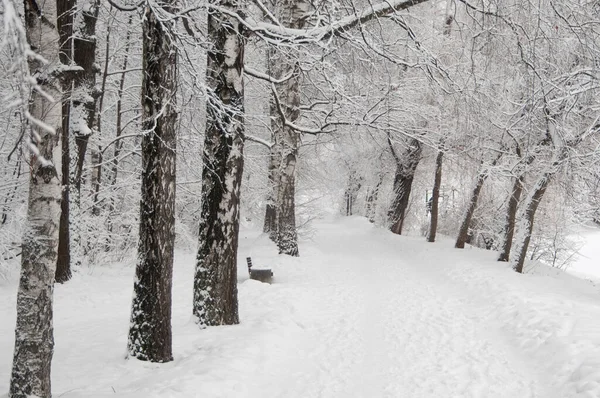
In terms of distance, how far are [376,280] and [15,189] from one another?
9.55m

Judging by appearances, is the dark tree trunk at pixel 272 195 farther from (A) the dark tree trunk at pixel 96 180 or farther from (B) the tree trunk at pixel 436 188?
(B) the tree trunk at pixel 436 188

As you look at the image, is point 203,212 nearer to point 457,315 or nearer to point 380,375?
point 380,375

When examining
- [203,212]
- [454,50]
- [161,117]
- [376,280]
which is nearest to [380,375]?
[203,212]

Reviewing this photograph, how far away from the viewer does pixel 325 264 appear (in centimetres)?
1355

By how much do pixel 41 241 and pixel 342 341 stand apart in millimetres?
4638

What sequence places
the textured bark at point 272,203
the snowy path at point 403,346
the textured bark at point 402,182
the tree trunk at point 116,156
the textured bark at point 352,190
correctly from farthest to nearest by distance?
the textured bark at point 352,190 < the textured bark at point 402,182 < the textured bark at point 272,203 < the tree trunk at point 116,156 < the snowy path at point 403,346

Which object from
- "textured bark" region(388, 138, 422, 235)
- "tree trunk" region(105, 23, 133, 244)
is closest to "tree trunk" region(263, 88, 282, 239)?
Answer: "tree trunk" region(105, 23, 133, 244)

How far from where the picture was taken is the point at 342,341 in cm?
678

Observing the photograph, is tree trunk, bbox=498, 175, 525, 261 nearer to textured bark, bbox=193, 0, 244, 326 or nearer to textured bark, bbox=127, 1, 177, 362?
textured bark, bbox=193, 0, 244, 326

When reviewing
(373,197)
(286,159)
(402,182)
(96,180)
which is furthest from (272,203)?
(373,197)

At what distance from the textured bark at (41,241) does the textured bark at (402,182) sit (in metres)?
18.5

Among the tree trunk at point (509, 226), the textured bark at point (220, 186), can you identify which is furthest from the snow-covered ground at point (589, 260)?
the textured bark at point (220, 186)

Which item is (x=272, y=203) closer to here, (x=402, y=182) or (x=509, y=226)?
(x=509, y=226)

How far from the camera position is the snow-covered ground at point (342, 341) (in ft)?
16.4
